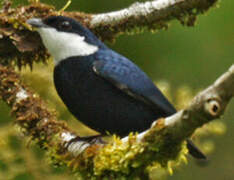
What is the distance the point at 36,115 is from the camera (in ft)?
13.6

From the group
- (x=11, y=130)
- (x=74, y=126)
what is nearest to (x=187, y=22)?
(x=74, y=126)

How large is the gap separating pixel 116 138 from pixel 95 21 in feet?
5.37

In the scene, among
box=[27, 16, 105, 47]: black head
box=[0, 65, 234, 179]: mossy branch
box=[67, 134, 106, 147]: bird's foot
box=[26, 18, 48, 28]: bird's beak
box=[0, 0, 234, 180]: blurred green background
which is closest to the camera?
box=[0, 65, 234, 179]: mossy branch

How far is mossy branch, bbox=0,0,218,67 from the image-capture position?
15.0 ft

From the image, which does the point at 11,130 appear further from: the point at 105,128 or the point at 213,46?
the point at 213,46

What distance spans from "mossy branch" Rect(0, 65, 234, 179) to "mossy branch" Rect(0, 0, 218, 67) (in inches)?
9.4

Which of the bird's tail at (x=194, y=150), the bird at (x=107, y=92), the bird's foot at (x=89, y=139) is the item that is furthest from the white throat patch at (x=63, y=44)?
the bird's tail at (x=194, y=150)

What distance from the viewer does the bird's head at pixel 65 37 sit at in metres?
4.43

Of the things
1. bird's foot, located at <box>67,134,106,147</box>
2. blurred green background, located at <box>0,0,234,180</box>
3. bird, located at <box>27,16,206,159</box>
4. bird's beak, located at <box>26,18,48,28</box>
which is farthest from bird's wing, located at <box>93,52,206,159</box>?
blurred green background, located at <box>0,0,234,180</box>

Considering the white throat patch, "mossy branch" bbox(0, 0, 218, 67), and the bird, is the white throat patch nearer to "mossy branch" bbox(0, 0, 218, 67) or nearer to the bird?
the bird

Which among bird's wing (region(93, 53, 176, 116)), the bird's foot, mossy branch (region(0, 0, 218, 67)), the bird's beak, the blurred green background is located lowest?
the blurred green background

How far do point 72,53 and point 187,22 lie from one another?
1.04 meters

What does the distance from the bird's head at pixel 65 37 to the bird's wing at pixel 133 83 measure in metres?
0.23

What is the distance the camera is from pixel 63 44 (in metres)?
4.48
